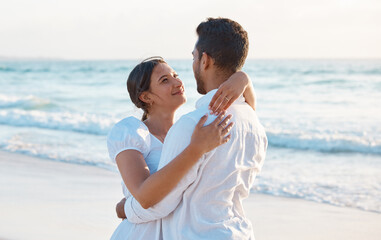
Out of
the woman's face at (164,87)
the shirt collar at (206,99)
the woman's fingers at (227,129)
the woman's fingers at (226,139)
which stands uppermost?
the shirt collar at (206,99)

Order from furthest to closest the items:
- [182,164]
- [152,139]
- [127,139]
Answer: [152,139]
[127,139]
[182,164]

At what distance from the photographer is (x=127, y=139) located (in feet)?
9.40

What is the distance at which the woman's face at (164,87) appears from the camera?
3.21 meters

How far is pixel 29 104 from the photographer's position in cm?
2020

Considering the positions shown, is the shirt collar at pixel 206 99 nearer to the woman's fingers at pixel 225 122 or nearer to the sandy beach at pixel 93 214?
the woman's fingers at pixel 225 122

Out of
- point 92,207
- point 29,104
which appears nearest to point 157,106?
point 92,207

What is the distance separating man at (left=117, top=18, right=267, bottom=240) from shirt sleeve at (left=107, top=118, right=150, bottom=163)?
1.21 ft

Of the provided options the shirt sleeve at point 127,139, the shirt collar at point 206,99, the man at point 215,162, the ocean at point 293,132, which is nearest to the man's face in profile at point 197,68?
the man at point 215,162

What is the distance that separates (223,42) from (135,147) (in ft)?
2.35

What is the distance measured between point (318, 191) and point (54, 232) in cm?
353

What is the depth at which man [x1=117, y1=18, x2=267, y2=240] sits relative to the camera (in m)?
2.42

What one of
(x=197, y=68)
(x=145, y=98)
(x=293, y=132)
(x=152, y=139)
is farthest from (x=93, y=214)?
(x=293, y=132)

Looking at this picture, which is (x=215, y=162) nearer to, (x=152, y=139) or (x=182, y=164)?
(x=182, y=164)

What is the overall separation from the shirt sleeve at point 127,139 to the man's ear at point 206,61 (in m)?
0.57
